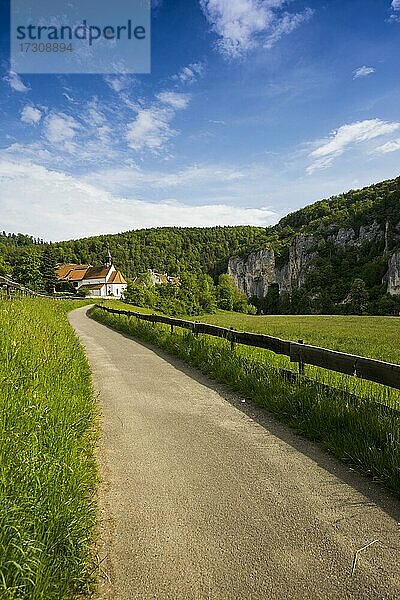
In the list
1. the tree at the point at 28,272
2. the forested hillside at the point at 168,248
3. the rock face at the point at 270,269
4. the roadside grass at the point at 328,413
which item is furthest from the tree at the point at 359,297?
the roadside grass at the point at 328,413

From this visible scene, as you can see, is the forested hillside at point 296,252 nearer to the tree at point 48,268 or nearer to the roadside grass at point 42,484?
the tree at point 48,268

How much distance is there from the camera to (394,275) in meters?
101

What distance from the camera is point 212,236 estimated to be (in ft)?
621

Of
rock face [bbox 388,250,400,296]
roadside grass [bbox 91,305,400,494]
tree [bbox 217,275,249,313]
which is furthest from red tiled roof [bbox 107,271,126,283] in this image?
roadside grass [bbox 91,305,400,494]

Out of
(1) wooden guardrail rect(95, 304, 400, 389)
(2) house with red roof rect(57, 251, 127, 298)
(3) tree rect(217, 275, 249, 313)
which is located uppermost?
(2) house with red roof rect(57, 251, 127, 298)

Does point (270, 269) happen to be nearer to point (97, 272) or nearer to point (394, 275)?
point (394, 275)

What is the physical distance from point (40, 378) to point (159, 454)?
75.6 inches

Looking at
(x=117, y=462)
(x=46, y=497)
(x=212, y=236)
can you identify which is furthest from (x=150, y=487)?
(x=212, y=236)

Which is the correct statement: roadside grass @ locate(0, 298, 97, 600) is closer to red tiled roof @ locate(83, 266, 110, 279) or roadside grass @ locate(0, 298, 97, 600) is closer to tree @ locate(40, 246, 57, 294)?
tree @ locate(40, 246, 57, 294)

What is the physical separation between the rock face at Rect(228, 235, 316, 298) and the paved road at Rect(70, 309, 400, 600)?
139763 millimetres

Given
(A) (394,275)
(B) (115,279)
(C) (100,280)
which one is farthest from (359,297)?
(C) (100,280)

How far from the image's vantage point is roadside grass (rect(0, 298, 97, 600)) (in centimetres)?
253

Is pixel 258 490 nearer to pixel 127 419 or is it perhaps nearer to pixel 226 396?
pixel 127 419

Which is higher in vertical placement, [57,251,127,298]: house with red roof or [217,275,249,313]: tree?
[57,251,127,298]: house with red roof
